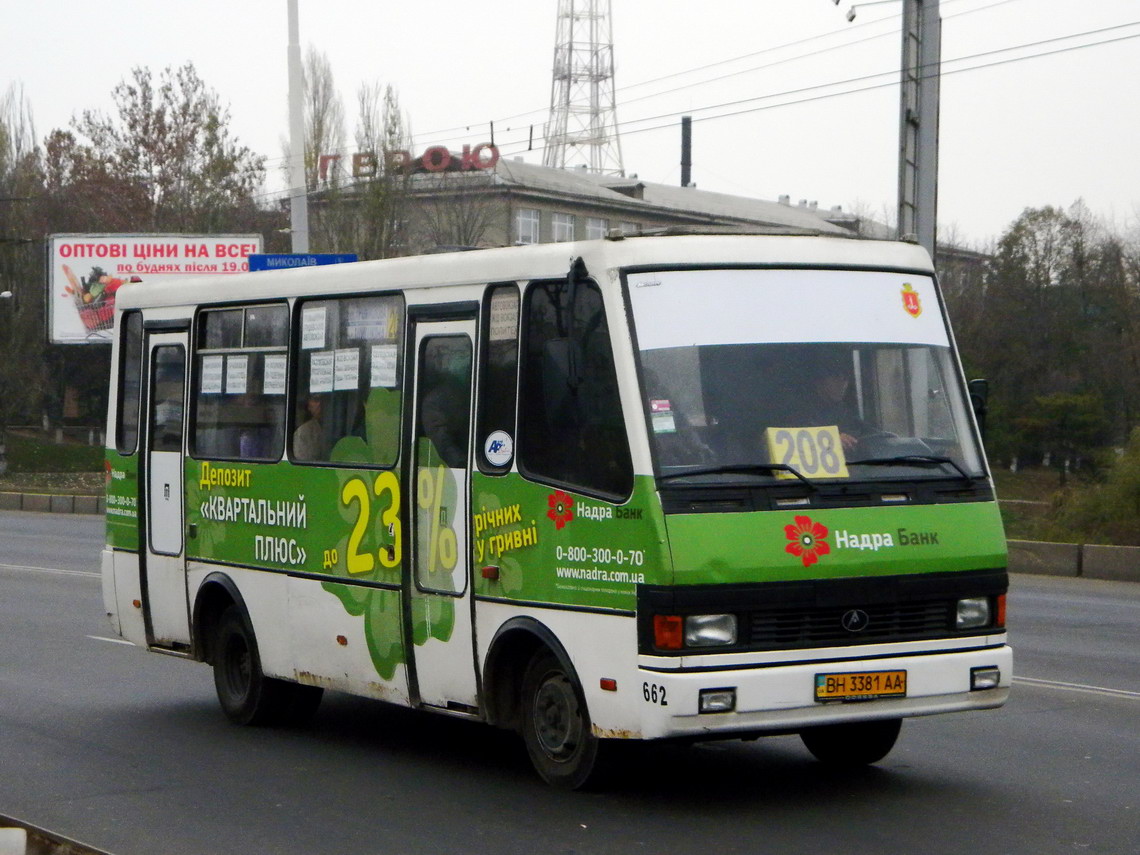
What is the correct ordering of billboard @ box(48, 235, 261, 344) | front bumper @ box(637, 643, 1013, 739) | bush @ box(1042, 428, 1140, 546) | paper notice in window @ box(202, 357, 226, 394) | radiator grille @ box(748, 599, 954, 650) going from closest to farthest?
front bumper @ box(637, 643, 1013, 739) < radiator grille @ box(748, 599, 954, 650) < paper notice in window @ box(202, 357, 226, 394) < bush @ box(1042, 428, 1140, 546) < billboard @ box(48, 235, 261, 344)

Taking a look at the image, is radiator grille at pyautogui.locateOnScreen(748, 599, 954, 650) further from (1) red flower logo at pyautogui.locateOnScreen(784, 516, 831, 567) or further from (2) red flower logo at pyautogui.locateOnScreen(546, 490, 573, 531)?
(2) red flower logo at pyautogui.locateOnScreen(546, 490, 573, 531)

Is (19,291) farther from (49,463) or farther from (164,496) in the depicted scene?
(164,496)

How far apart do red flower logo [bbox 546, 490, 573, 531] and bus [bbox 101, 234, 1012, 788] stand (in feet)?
0.10

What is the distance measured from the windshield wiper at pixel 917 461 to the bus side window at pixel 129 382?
5523 millimetres

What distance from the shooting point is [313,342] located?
31.0ft

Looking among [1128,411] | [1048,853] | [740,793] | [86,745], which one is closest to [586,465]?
[740,793]

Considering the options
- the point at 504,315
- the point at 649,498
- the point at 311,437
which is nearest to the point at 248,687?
the point at 311,437

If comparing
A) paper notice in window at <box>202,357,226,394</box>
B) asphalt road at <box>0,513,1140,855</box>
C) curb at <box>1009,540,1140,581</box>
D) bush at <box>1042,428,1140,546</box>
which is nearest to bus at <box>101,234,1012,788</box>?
asphalt road at <box>0,513,1140,855</box>

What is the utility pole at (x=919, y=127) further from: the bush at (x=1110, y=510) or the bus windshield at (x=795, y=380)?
the bus windshield at (x=795, y=380)

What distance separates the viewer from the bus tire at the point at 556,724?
7.38 m

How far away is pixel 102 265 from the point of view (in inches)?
2028

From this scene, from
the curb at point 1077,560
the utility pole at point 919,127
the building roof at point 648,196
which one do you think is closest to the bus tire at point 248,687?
the utility pole at point 919,127

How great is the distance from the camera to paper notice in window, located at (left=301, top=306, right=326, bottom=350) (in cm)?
938

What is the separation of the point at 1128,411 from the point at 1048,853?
61.6m
